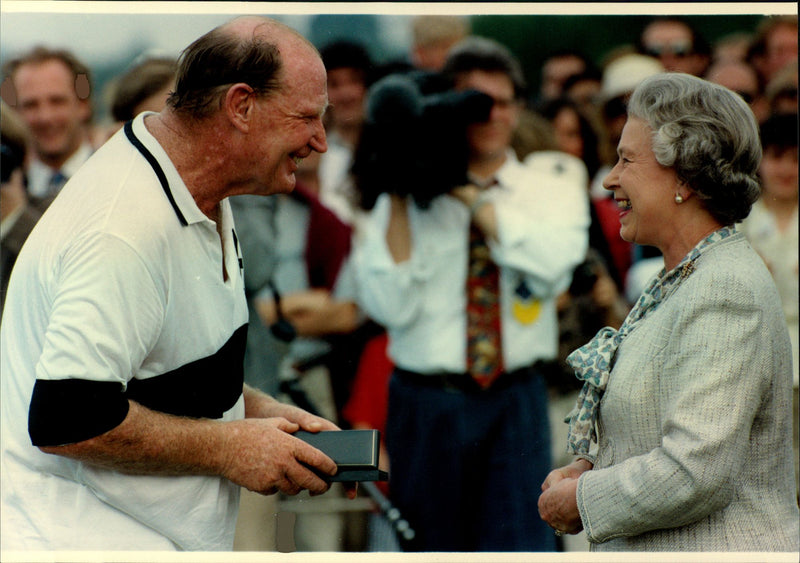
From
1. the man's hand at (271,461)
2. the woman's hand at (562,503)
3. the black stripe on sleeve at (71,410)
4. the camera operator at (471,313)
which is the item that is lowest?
the camera operator at (471,313)

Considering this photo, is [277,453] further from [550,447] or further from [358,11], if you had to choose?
[358,11]

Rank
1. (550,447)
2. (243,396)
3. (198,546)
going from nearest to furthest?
(198,546) → (243,396) → (550,447)

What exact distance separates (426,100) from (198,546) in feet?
7.30

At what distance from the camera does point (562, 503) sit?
2.38 meters

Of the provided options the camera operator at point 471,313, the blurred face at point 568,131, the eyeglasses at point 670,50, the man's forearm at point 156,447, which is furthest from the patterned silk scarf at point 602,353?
the eyeglasses at point 670,50

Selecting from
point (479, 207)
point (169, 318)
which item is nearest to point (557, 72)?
point (479, 207)

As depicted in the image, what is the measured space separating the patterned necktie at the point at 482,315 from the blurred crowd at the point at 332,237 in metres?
0.29

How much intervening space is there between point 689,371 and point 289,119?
1.05m

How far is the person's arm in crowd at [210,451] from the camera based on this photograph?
7.18 ft

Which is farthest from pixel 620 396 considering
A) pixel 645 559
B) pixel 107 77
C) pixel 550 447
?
pixel 107 77

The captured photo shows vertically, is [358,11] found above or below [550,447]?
above

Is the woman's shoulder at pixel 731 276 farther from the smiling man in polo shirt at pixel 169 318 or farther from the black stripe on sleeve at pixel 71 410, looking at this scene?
the black stripe on sleeve at pixel 71 410

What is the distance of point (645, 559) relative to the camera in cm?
231

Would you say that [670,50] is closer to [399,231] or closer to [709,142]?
[399,231]
